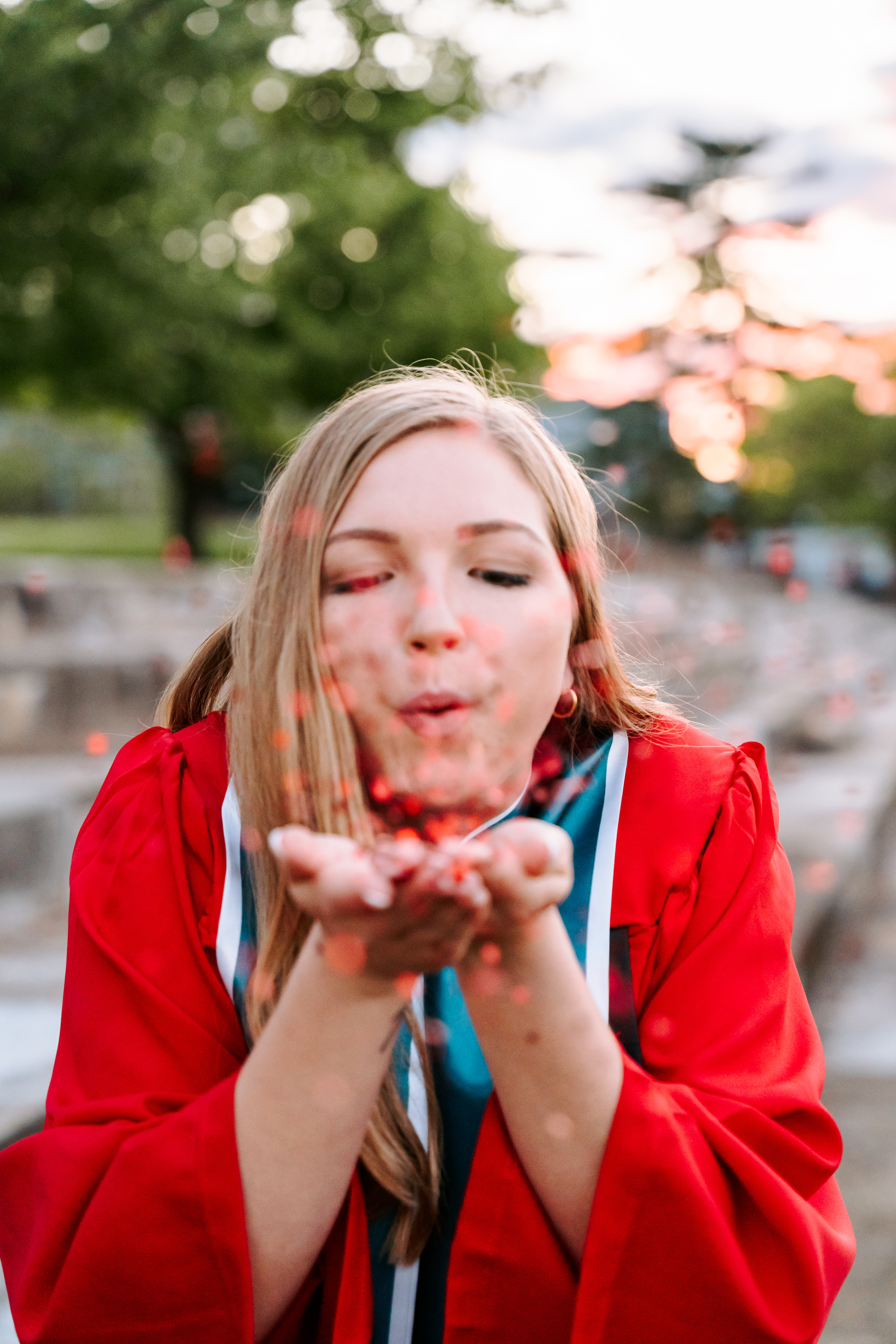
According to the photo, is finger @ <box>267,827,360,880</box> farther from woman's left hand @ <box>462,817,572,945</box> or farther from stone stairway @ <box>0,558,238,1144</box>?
stone stairway @ <box>0,558,238,1144</box>

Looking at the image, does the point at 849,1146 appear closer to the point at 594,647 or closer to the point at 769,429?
the point at 594,647

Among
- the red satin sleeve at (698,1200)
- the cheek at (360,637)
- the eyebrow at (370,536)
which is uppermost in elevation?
the eyebrow at (370,536)

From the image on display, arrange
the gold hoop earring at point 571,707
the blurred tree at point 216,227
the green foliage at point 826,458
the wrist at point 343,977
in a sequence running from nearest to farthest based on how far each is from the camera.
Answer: the wrist at point 343,977
the gold hoop earring at point 571,707
the blurred tree at point 216,227
the green foliage at point 826,458

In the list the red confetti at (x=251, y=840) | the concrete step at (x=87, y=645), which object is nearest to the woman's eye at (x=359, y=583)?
the red confetti at (x=251, y=840)

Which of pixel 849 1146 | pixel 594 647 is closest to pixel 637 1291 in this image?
pixel 594 647

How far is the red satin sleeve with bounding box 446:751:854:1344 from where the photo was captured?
109 centimetres

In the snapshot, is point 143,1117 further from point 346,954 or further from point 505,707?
point 505,707

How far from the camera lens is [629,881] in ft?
4.36

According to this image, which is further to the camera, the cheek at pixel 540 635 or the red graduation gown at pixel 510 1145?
the cheek at pixel 540 635

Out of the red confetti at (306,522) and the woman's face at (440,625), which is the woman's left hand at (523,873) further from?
the red confetti at (306,522)

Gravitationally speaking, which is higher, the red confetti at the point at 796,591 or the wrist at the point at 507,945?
the red confetti at the point at 796,591

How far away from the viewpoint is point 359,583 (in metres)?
1.26

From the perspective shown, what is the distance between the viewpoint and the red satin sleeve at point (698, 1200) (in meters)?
1.09

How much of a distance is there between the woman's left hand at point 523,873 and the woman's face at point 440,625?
256 millimetres
